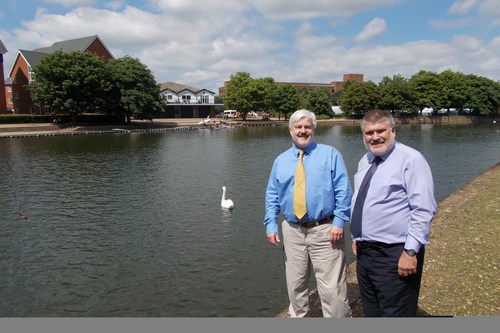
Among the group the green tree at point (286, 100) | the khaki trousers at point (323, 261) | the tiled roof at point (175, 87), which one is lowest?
the khaki trousers at point (323, 261)

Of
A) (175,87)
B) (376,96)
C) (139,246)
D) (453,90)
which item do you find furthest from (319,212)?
(453,90)

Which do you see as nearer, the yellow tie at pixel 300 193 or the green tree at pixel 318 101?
the yellow tie at pixel 300 193

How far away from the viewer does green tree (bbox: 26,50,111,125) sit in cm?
5169

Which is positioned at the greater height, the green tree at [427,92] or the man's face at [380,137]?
the green tree at [427,92]

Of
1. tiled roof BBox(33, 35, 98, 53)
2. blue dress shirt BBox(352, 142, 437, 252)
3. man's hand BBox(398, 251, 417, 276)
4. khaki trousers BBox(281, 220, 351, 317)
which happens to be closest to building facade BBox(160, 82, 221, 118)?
tiled roof BBox(33, 35, 98, 53)

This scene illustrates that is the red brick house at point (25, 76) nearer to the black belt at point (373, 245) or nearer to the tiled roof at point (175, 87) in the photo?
the tiled roof at point (175, 87)

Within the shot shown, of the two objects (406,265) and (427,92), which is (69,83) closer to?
(406,265)

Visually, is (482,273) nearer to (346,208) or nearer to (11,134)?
(346,208)

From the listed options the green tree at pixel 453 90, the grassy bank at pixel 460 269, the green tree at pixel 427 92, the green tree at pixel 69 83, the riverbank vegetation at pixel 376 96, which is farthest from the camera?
the green tree at pixel 453 90

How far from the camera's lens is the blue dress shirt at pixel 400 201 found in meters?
3.01

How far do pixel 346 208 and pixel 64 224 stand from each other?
10.7 m

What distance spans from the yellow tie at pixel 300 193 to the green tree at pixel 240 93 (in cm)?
7872

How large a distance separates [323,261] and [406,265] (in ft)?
3.26

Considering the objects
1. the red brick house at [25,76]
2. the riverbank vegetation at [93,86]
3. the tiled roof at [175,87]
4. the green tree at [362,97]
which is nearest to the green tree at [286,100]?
the green tree at [362,97]
